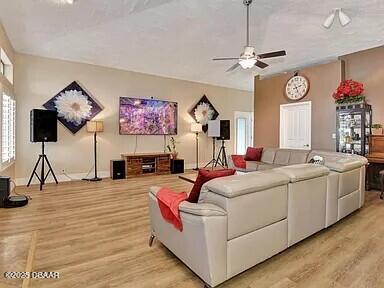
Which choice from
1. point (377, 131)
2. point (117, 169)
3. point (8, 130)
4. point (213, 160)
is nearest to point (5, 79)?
point (8, 130)

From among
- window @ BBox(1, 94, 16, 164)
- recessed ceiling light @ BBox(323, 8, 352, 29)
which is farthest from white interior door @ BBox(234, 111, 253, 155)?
window @ BBox(1, 94, 16, 164)

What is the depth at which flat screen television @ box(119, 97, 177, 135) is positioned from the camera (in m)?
6.84

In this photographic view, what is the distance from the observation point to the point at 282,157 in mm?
5797

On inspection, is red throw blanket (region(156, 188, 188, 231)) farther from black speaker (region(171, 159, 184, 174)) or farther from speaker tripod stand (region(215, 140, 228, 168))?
speaker tripod stand (region(215, 140, 228, 168))

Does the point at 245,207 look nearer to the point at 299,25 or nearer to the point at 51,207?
the point at 51,207

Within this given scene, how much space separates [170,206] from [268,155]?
4615 mm

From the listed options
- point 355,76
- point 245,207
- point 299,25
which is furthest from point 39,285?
point 355,76

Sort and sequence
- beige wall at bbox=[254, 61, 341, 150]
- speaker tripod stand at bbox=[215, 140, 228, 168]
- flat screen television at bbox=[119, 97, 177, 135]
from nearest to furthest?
beige wall at bbox=[254, 61, 341, 150] < flat screen television at bbox=[119, 97, 177, 135] < speaker tripod stand at bbox=[215, 140, 228, 168]

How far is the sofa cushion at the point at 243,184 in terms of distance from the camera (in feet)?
5.93

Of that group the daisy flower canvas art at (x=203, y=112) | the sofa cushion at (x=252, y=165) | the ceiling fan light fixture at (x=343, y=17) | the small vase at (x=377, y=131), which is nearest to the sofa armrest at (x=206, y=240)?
the ceiling fan light fixture at (x=343, y=17)

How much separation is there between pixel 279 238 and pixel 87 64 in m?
6.05

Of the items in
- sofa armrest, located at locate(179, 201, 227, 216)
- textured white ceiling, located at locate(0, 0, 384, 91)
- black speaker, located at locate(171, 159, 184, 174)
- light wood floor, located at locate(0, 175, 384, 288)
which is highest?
textured white ceiling, located at locate(0, 0, 384, 91)

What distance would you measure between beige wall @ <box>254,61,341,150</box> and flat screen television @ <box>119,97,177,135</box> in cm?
283

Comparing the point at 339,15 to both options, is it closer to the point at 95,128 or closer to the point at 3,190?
the point at 95,128
